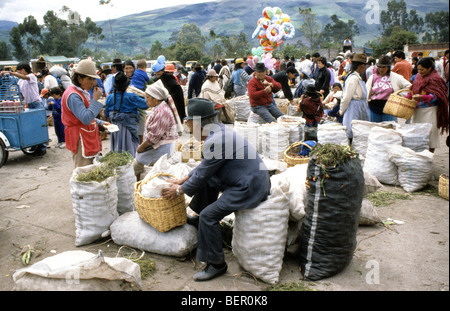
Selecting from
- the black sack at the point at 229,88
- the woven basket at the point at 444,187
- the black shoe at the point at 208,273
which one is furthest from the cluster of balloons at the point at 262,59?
the black shoe at the point at 208,273

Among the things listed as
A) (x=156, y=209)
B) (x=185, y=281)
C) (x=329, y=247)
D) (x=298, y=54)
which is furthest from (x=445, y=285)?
(x=298, y=54)

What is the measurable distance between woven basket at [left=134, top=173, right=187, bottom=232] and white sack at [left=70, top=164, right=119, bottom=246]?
1.29ft

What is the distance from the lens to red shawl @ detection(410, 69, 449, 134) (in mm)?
5586

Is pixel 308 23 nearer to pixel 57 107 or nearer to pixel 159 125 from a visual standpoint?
pixel 57 107

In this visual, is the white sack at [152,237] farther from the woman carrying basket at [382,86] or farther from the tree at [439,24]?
the tree at [439,24]

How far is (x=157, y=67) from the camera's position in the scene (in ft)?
25.1

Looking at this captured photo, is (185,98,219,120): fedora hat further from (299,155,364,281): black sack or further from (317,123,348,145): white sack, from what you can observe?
(317,123,348,145): white sack

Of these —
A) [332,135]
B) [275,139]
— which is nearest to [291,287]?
[332,135]

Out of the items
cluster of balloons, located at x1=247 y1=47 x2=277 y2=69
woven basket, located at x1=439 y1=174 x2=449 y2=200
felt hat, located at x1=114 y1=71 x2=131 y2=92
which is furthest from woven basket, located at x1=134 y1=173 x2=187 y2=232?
cluster of balloons, located at x1=247 y1=47 x2=277 y2=69

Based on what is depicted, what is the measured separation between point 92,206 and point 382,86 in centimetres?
521

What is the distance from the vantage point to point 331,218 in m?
2.94

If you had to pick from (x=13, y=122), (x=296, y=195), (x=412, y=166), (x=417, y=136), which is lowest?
(x=412, y=166)
